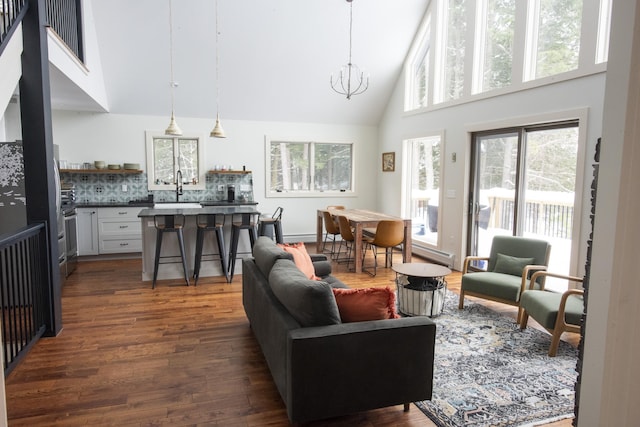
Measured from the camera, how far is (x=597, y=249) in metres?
1.05

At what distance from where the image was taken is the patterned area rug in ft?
8.13

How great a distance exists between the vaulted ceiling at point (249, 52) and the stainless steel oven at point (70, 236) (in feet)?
6.77

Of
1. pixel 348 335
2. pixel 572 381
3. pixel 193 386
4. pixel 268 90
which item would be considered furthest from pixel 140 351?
pixel 268 90

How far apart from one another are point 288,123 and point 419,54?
268cm

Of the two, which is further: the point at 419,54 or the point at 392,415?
the point at 419,54

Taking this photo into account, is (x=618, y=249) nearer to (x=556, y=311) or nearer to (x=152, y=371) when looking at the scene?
(x=556, y=311)

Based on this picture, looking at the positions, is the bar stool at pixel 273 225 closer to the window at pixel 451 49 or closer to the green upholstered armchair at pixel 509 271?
the green upholstered armchair at pixel 509 271

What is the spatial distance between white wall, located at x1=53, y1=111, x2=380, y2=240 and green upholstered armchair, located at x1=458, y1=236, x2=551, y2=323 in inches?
168

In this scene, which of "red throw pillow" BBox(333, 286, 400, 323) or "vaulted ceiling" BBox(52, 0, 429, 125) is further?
"vaulted ceiling" BBox(52, 0, 429, 125)

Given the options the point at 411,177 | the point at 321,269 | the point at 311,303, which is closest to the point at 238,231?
the point at 321,269

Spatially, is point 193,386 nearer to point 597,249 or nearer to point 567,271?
point 597,249

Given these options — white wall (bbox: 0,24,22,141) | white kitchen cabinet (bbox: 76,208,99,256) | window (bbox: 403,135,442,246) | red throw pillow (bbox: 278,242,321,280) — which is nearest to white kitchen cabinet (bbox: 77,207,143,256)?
white kitchen cabinet (bbox: 76,208,99,256)

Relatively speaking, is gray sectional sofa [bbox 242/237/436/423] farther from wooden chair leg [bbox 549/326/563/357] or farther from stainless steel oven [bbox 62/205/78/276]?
stainless steel oven [bbox 62/205/78/276]

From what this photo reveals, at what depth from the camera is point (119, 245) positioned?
21.6 feet
